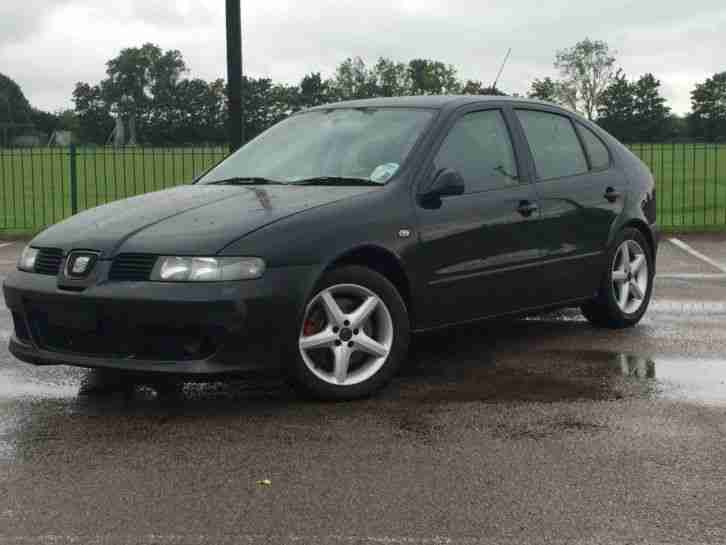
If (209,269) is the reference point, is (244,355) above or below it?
below

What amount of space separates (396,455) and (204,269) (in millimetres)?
1259

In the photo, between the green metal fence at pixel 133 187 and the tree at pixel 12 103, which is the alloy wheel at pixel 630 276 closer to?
the green metal fence at pixel 133 187

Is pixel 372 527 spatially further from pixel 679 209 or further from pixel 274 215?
pixel 679 209

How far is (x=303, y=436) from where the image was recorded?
503 cm

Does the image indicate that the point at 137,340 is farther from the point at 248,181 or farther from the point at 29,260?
the point at 248,181

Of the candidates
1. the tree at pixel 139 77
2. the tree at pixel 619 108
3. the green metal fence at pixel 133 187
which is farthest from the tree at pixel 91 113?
the green metal fence at pixel 133 187

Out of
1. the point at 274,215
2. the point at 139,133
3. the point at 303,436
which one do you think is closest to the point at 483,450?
the point at 303,436

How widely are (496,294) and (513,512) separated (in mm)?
2708

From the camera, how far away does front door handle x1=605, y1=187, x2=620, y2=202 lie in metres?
7.53

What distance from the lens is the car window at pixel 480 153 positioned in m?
6.48

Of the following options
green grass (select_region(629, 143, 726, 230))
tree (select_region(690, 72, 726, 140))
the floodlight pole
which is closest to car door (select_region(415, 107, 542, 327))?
the floodlight pole

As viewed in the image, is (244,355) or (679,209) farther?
(679,209)

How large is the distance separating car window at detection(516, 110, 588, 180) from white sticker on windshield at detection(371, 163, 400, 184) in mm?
1203

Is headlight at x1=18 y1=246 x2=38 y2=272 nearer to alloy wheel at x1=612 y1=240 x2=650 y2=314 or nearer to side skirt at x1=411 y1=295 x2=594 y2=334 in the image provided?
side skirt at x1=411 y1=295 x2=594 y2=334
